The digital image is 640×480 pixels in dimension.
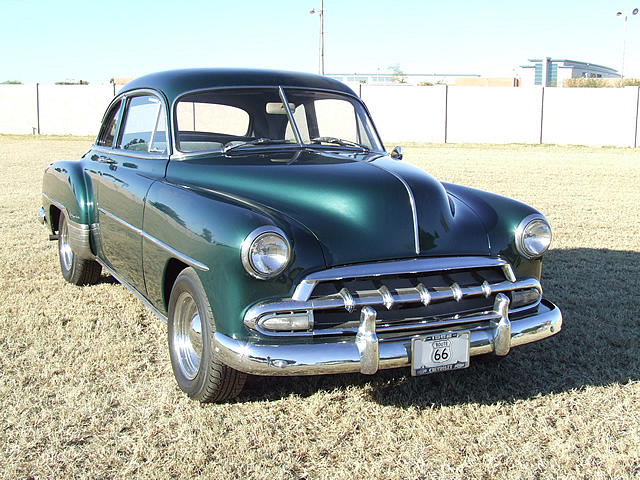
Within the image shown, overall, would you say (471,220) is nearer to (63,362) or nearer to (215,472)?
(215,472)

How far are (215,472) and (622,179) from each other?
13.1m

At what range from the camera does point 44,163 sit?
16438 millimetres

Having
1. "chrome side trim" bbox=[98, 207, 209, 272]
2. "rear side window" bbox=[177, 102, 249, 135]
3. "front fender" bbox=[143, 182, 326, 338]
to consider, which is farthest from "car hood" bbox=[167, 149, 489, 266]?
"rear side window" bbox=[177, 102, 249, 135]

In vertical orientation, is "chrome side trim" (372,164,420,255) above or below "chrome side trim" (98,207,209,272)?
above

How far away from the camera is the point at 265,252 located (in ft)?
9.40

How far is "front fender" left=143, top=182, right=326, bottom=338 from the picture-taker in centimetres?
286

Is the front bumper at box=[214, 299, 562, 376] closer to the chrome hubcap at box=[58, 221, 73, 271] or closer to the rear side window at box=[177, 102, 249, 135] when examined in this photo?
the rear side window at box=[177, 102, 249, 135]

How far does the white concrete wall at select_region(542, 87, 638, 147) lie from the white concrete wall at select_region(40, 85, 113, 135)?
18.4 metres

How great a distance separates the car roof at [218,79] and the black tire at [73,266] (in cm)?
162

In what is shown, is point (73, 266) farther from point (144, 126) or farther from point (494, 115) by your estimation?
point (494, 115)

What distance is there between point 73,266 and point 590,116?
23414mm

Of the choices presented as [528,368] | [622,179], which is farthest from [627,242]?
[622,179]

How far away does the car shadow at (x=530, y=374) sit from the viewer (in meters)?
3.44

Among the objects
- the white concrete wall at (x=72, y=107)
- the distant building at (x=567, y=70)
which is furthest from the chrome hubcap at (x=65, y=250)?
the distant building at (x=567, y=70)
